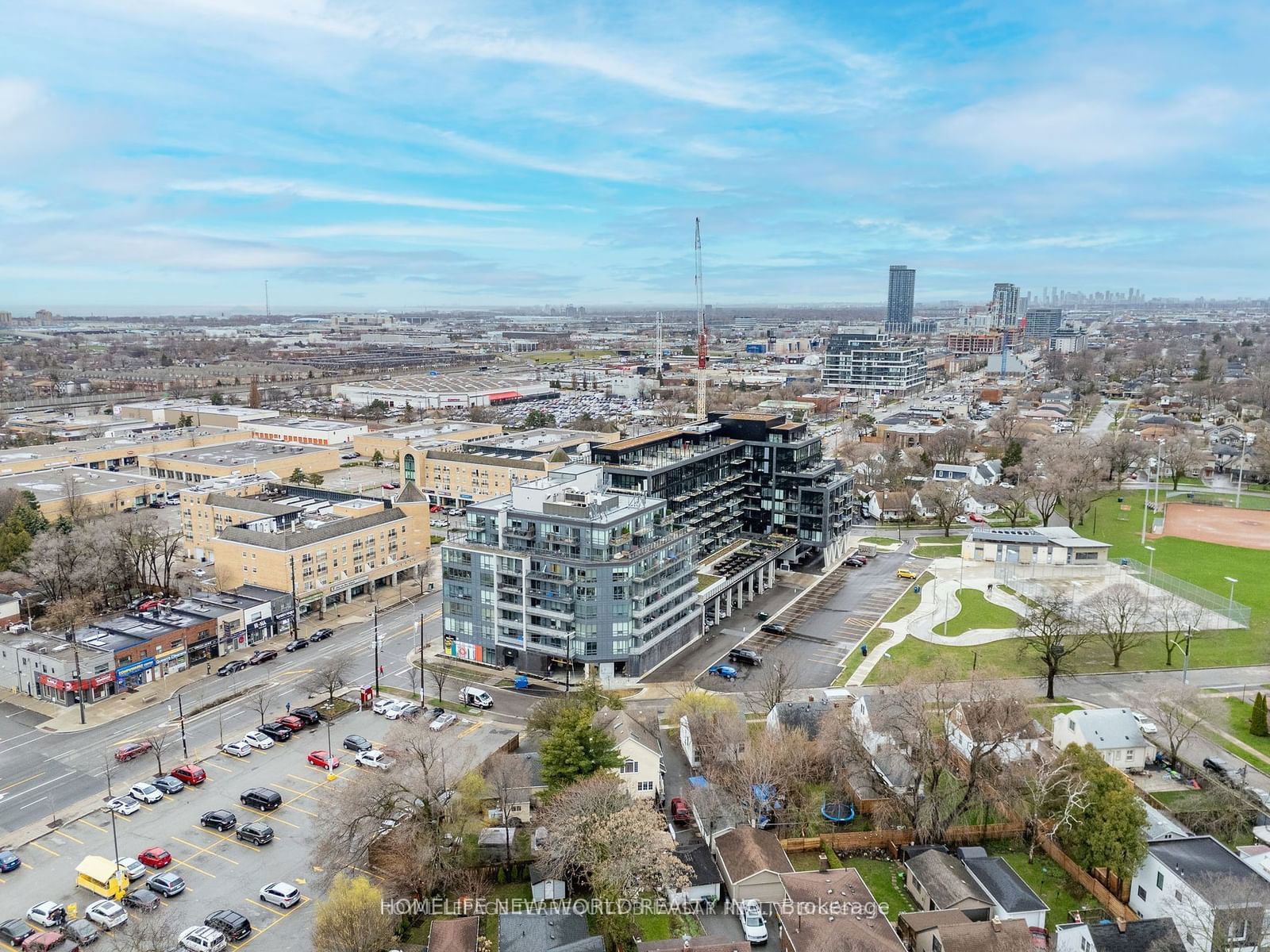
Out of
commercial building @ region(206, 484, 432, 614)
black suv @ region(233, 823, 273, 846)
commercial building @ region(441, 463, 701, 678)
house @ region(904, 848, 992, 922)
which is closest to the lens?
house @ region(904, 848, 992, 922)

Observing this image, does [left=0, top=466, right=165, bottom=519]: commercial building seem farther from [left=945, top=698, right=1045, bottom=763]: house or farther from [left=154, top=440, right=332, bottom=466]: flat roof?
[left=945, top=698, right=1045, bottom=763]: house

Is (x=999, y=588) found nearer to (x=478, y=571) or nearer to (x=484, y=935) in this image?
(x=478, y=571)

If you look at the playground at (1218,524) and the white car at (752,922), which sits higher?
the playground at (1218,524)

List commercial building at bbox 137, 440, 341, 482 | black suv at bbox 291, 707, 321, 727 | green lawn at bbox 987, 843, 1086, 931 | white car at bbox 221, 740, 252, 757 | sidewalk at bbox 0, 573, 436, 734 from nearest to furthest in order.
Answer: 1. green lawn at bbox 987, 843, 1086, 931
2. white car at bbox 221, 740, 252, 757
3. black suv at bbox 291, 707, 321, 727
4. sidewalk at bbox 0, 573, 436, 734
5. commercial building at bbox 137, 440, 341, 482

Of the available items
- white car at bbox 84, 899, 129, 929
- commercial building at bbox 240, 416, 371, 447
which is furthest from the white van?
commercial building at bbox 240, 416, 371, 447

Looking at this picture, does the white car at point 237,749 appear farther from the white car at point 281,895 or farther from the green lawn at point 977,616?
the green lawn at point 977,616

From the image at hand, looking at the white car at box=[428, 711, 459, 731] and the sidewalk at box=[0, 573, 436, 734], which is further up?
the white car at box=[428, 711, 459, 731]

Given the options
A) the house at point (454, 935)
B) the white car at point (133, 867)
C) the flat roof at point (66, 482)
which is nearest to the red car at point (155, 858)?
the white car at point (133, 867)

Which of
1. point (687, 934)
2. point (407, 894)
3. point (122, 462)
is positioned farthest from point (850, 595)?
point (122, 462)
